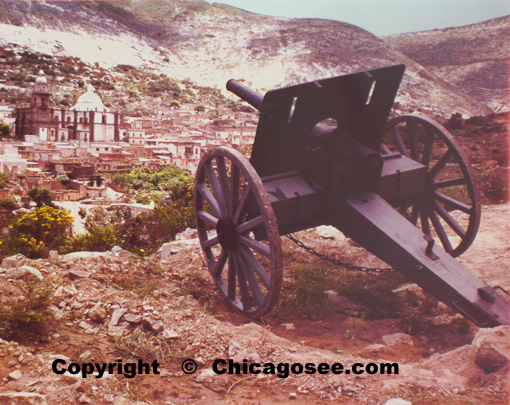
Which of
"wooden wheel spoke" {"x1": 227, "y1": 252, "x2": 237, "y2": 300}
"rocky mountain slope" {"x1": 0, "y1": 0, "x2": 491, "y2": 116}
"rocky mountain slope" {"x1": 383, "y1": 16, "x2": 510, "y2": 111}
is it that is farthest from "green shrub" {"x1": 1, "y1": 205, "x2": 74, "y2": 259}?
"rocky mountain slope" {"x1": 383, "y1": 16, "x2": 510, "y2": 111}

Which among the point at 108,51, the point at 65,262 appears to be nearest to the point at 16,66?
the point at 108,51

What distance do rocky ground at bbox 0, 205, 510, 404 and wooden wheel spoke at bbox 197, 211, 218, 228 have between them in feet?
1.96

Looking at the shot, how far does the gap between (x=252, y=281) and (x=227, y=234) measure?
1.40ft

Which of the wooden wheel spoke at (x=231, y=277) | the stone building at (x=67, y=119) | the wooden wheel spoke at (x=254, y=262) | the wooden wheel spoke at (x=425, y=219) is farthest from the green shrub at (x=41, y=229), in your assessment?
the stone building at (x=67, y=119)

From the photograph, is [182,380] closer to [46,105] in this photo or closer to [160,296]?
[160,296]

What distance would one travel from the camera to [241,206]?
3416 millimetres

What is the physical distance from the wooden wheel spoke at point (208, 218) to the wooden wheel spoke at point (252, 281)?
446 millimetres

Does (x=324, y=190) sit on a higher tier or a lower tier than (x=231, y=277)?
higher

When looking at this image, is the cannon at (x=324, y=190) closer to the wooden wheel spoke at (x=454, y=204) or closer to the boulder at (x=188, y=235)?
the wooden wheel spoke at (x=454, y=204)

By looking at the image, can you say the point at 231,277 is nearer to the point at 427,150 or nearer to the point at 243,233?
the point at 243,233

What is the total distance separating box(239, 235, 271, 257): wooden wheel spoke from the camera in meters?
3.16

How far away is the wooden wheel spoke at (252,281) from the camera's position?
3348 mm

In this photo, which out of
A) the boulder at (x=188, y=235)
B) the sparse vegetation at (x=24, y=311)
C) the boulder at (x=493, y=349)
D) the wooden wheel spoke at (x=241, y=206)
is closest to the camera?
the boulder at (x=493, y=349)

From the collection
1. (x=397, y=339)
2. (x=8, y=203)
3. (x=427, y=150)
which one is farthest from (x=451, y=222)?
(x=8, y=203)
